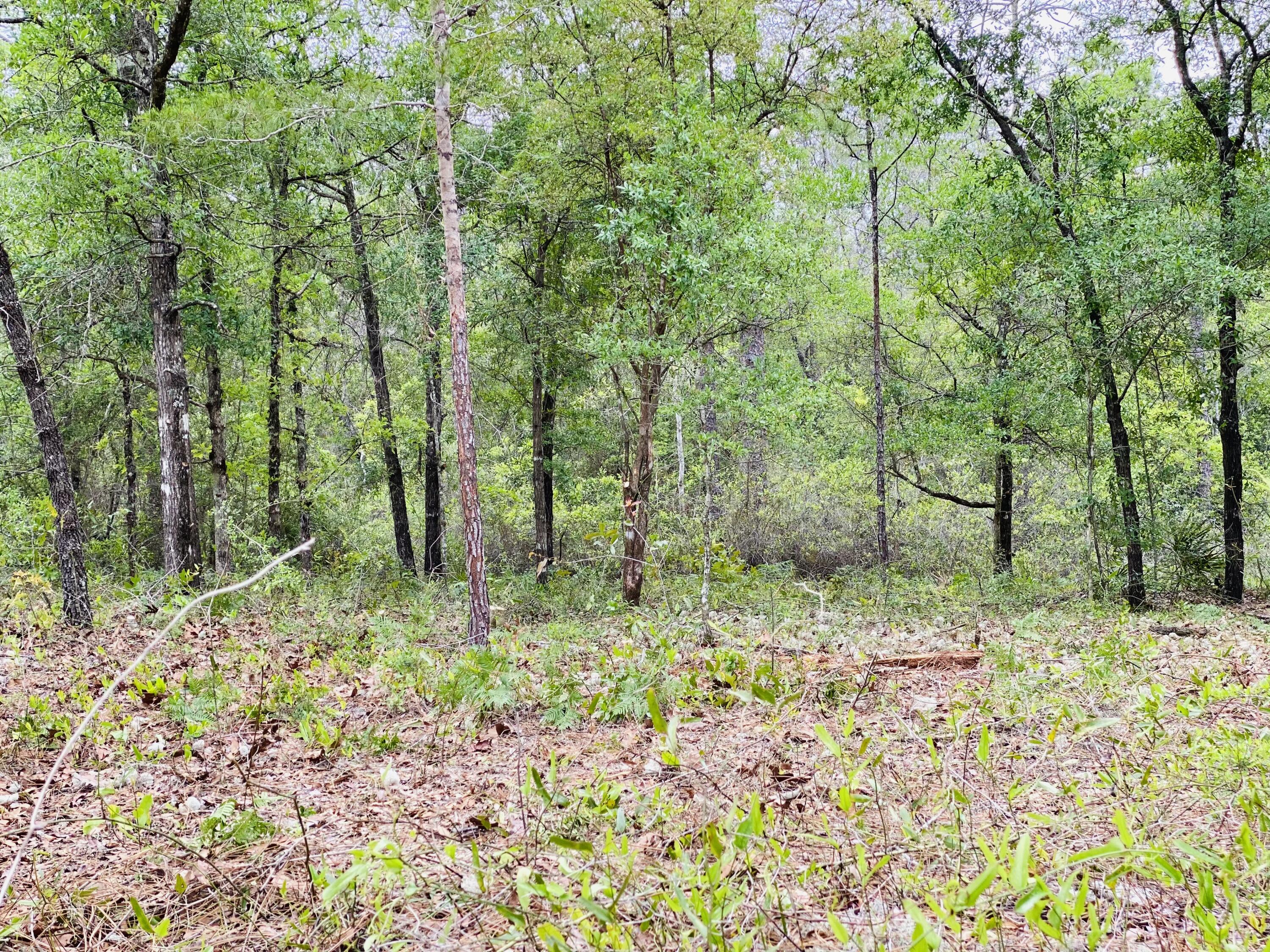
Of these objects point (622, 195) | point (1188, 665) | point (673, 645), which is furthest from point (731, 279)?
point (1188, 665)

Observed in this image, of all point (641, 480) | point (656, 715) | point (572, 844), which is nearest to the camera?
point (572, 844)

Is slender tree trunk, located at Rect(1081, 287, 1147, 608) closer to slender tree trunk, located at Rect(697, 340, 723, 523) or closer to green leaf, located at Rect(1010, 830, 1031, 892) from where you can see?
slender tree trunk, located at Rect(697, 340, 723, 523)

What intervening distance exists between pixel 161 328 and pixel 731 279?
8221 mm

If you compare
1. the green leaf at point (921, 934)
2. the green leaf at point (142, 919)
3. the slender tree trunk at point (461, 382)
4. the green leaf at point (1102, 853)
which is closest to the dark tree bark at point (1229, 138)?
the slender tree trunk at point (461, 382)

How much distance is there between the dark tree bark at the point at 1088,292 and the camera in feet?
33.8

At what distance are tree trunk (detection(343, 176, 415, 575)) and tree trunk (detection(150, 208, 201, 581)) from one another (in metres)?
3.69

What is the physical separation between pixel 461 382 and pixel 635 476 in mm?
4451

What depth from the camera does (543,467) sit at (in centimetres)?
1530

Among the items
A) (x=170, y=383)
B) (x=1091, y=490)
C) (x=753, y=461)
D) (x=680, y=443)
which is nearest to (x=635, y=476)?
(x=680, y=443)

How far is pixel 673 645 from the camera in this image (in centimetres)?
624

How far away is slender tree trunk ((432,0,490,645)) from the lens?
761cm

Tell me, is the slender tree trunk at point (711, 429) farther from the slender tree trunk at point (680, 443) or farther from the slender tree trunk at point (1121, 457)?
the slender tree trunk at point (1121, 457)

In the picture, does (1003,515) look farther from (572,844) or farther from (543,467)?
(572,844)

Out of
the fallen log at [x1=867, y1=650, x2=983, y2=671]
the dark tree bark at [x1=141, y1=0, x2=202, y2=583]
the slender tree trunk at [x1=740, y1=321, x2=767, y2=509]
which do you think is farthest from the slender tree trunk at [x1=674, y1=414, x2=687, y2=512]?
the fallen log at [x1=867, y1=650, x2=983, y2=671]
